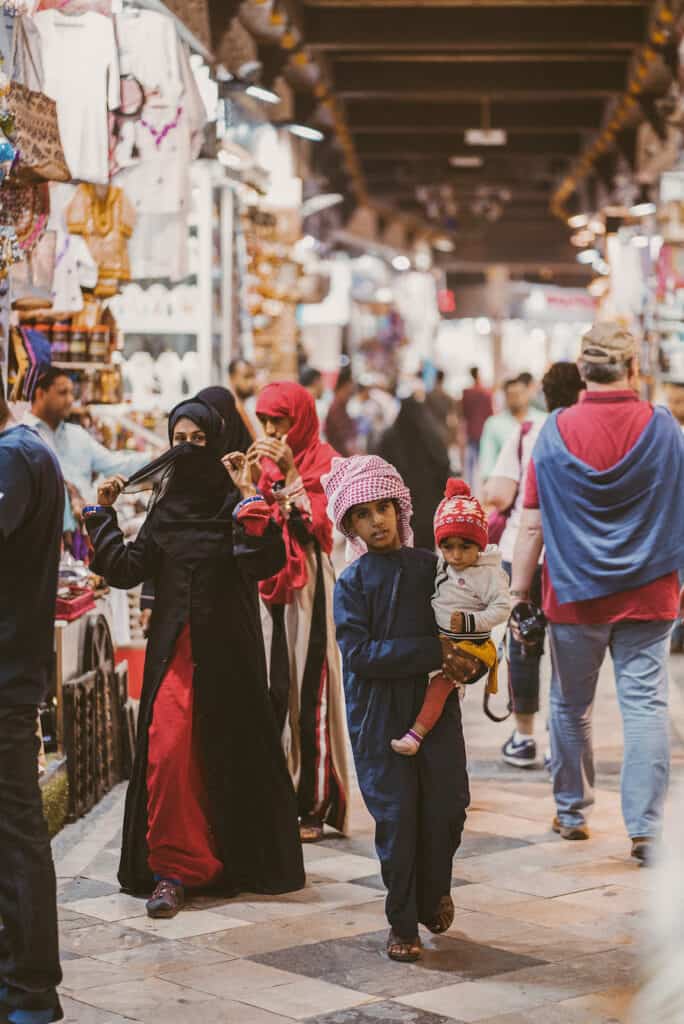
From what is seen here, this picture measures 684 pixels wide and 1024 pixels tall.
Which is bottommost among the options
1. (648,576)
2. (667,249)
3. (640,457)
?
(648,576)

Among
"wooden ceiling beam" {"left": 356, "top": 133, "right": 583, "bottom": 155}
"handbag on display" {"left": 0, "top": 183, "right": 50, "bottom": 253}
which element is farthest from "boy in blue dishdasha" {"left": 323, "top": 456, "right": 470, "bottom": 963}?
"wooden ceiling beam" {"left": 356, "top": 133, "right": 583, "bottom": 155}

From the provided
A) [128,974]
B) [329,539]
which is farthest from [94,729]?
[128,974]

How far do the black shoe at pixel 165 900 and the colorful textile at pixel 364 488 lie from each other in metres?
1.28

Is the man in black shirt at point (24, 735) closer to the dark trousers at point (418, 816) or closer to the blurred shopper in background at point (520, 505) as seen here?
the dark trousers at point (418, 816)

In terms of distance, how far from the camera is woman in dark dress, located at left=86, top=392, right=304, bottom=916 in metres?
5.47

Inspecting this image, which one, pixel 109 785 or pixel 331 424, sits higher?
pixel 331 424

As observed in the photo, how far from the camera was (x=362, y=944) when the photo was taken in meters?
5.11

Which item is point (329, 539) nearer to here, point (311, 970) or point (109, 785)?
point (109, 785)

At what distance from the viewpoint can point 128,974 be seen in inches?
189

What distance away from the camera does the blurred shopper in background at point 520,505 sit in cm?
705

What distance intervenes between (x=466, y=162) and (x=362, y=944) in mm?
28158

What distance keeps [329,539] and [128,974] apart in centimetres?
215

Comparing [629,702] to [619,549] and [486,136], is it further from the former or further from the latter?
[486,136]

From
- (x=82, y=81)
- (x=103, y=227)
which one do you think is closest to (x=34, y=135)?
(x=82, y=81)
